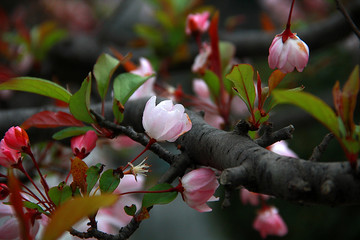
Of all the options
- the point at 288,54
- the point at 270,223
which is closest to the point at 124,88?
the point at 288,54

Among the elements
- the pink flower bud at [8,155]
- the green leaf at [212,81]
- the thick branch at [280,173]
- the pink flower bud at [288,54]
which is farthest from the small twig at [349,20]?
the pink flower bud at [8,155]

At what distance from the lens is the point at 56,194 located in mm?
421

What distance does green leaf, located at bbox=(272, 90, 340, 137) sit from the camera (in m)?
0.32

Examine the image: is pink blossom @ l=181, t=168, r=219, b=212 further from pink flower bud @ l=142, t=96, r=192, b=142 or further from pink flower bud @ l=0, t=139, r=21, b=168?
pink flower bud @ l=0, t=139, r=21, b=168

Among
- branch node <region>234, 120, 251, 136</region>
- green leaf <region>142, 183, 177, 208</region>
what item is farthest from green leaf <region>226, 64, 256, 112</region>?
green leaf <region>142, 183, 177, 208</region>

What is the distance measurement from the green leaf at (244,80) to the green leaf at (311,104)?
11 centimetres

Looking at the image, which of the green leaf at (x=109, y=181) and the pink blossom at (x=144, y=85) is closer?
the green leaf at (x=109, y=181)

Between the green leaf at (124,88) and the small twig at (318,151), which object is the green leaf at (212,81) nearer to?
the green leaf at (124,88)

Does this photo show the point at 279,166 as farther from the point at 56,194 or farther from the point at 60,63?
the point at 60,63

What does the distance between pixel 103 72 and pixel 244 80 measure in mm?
195

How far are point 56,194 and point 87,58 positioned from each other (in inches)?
38.0

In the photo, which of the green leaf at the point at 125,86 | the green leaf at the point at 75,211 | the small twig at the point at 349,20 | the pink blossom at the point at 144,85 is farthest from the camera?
the pink blossom at the point at 144,85

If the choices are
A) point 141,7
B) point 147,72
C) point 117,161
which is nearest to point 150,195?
point 147,72

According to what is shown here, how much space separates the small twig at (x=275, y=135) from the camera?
16.8 inches
